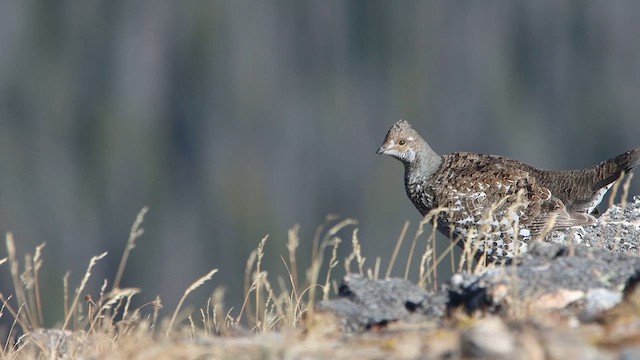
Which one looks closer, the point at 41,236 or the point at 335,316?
the point at 335,316

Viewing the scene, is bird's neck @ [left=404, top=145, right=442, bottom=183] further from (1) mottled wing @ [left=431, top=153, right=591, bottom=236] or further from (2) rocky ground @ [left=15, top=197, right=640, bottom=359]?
(2) rocky ground @ [left=15, top=197, right=640, bottom=359]

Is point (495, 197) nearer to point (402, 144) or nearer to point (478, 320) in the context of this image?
point (402, 144)

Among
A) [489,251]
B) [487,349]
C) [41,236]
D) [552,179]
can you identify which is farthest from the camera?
[41,236]

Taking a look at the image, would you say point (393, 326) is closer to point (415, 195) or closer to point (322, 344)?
point (322, 344)

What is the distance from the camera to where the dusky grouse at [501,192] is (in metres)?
9.09

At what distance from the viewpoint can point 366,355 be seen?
12.5 feet

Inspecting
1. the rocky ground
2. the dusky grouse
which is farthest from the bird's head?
the rocky ground

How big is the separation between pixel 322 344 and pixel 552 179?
244 inches

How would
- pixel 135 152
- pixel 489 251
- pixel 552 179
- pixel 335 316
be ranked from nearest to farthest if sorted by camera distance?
pixel 335 316
pixel 489 251
pixel 552 179
pixel 135 152

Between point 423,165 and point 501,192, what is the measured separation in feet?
2.81

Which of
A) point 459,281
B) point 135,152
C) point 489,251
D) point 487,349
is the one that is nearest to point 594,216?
point 489,251

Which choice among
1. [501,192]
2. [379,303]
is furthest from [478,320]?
[501,192]

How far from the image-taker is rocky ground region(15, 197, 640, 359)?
3638 millimetres

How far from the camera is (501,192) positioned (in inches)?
369
